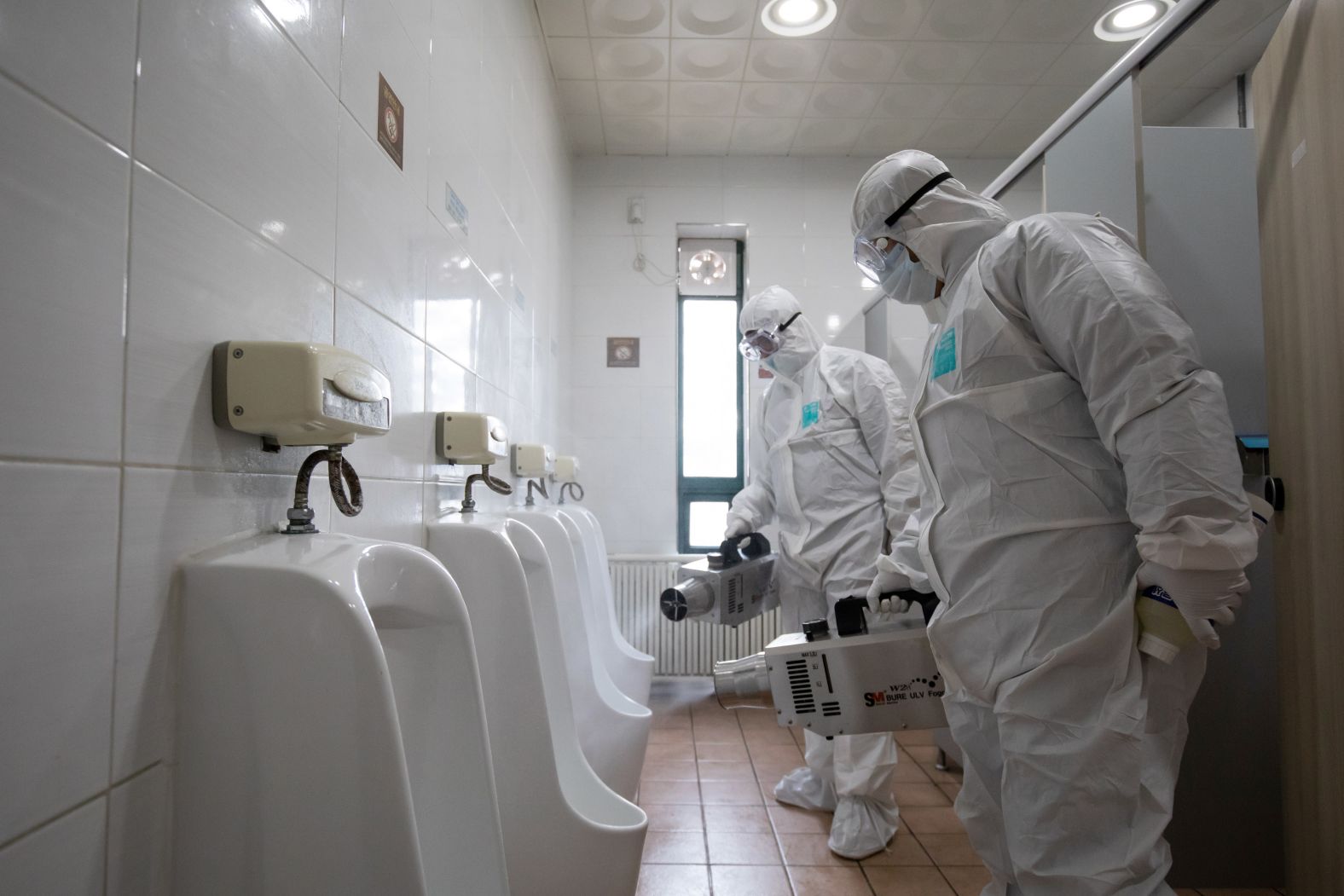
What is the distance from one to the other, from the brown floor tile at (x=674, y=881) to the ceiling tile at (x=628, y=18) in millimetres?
2603

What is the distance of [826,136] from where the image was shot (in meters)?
3.46

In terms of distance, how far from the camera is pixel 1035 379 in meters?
1.12

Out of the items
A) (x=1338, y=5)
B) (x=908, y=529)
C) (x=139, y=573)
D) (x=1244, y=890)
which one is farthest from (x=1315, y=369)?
(x=139, y=573)

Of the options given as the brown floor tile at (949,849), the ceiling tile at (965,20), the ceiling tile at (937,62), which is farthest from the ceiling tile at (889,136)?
the brown floor tile at (949,849)

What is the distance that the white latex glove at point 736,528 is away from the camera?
2.39 m

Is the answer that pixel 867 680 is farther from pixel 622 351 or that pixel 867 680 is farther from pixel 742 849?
pixel 622 351

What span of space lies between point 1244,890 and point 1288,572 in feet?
3.11

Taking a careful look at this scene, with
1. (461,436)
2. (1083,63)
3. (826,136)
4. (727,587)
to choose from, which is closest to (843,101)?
(826,136)

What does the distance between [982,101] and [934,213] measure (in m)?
2.22

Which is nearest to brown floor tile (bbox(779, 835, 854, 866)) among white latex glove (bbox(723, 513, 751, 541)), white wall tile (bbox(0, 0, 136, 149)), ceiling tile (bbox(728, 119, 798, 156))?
white latex glove (bbox(723, 513, 751, 541))

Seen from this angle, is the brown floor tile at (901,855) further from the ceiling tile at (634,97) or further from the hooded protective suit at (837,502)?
the ceiling tile at (634,97)

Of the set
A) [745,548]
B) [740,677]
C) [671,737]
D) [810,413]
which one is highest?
[810,413]

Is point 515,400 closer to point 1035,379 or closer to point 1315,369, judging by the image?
point 1035,379

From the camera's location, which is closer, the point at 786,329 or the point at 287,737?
the point at 287,737
